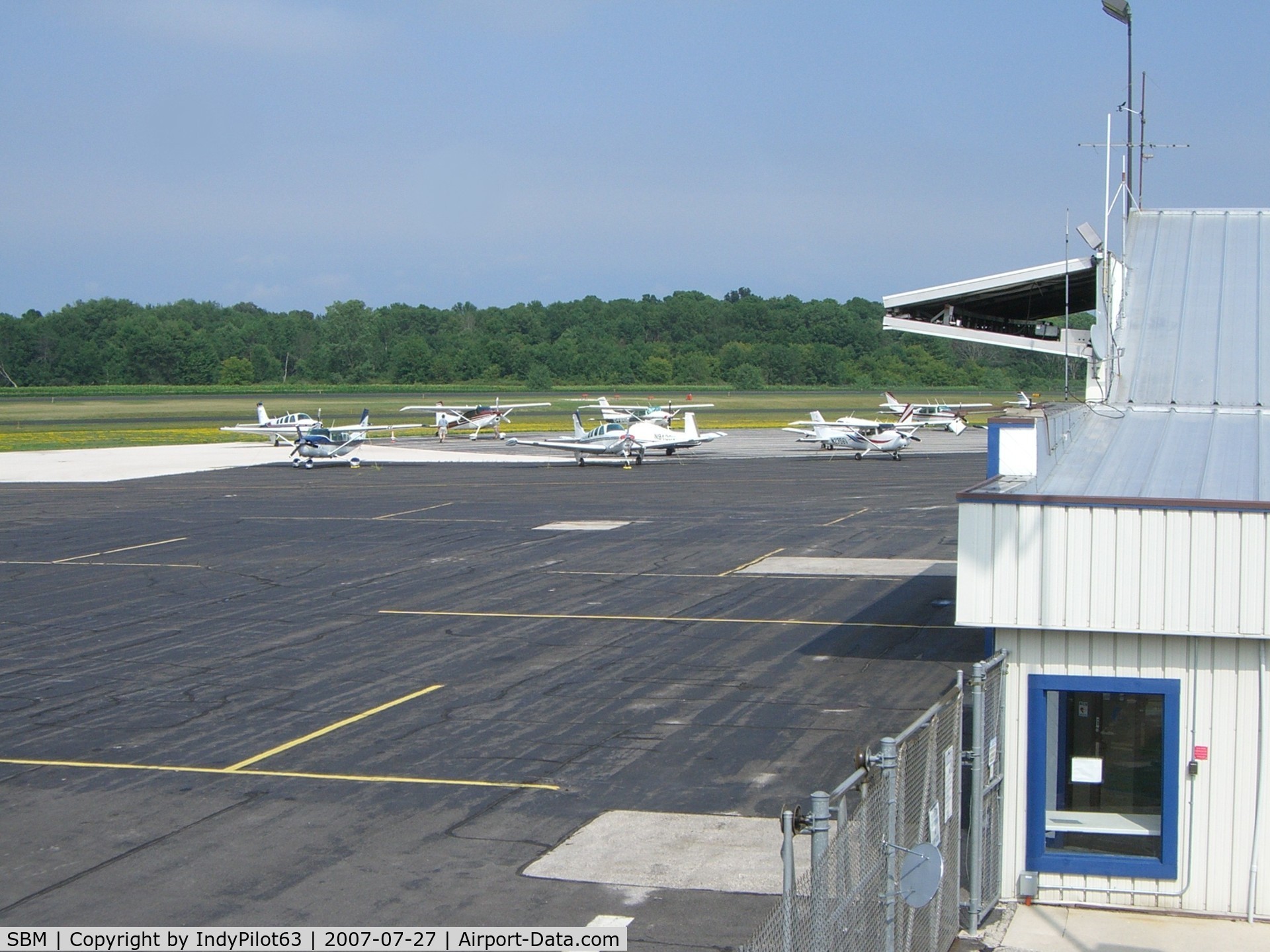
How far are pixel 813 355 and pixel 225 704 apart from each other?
18342 cm

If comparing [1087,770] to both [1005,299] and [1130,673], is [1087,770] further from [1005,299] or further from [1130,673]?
[1005,299]

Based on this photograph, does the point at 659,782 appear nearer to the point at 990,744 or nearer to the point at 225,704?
the point at 990,744

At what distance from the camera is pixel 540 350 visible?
196250 millimetres

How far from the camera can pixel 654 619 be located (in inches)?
935

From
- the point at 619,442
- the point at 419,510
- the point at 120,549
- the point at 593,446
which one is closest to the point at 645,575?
the point at 120,549

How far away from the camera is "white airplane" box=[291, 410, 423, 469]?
203ft

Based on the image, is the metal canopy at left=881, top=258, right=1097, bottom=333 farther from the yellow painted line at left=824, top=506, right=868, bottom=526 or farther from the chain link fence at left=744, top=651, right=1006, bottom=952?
the yellow painted line at left=824, top=506, right=868, bottom=526

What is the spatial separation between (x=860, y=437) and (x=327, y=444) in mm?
26189

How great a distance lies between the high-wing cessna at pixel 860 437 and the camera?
63.6 metres

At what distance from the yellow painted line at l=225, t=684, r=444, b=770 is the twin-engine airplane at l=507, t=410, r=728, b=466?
42.2 metres

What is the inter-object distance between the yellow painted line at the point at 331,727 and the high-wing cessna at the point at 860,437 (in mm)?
47409

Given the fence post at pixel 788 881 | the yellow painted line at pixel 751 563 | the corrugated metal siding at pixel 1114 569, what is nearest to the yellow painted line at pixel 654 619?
the yellow painted line at pixel 751 563

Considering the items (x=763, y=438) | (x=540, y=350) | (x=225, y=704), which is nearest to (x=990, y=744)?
(x=225, y=704)

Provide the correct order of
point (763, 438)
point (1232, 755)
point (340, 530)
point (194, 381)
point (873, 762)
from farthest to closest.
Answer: point (194, 381), point (763, 438), point (340, 530), point (1232, 755), point (873, 762)
